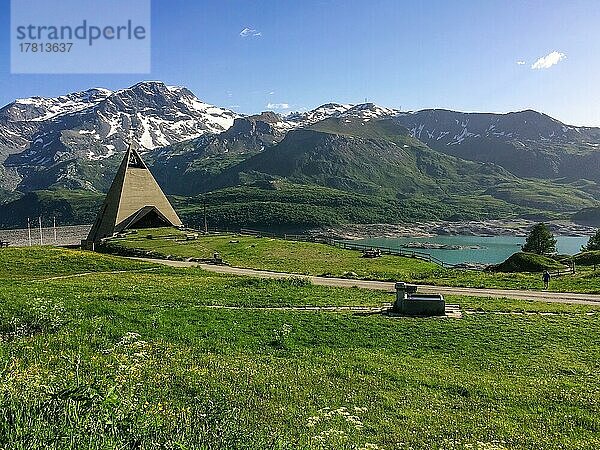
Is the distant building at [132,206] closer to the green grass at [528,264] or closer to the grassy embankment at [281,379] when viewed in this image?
the green grass at [528,264]

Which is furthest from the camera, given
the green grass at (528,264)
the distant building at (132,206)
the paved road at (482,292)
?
the distant building at (132,206)

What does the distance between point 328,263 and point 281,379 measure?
3996 cm

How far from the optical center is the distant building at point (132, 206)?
7056cm

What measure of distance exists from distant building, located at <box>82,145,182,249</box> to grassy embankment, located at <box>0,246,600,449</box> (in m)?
52.8

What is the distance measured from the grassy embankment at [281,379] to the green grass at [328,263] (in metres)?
17.4

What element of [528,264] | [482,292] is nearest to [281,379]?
[482,292]

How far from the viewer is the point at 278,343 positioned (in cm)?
1481

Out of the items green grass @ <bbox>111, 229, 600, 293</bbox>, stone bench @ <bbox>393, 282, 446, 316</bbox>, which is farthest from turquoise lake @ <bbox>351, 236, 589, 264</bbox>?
stone bench @ <bbox>393, 282, 446, 316</bbox>

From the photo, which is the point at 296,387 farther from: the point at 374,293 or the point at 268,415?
the point at 374,293

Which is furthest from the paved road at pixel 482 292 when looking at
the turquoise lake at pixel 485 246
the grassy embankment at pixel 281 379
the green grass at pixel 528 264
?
the turquoise lake at pixel 485 246

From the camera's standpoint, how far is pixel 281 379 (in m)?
11.4

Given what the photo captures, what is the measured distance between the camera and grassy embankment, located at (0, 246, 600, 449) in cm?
741

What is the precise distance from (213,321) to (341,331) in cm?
438

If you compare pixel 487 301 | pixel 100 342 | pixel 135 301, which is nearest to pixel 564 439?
pixel 100 342
